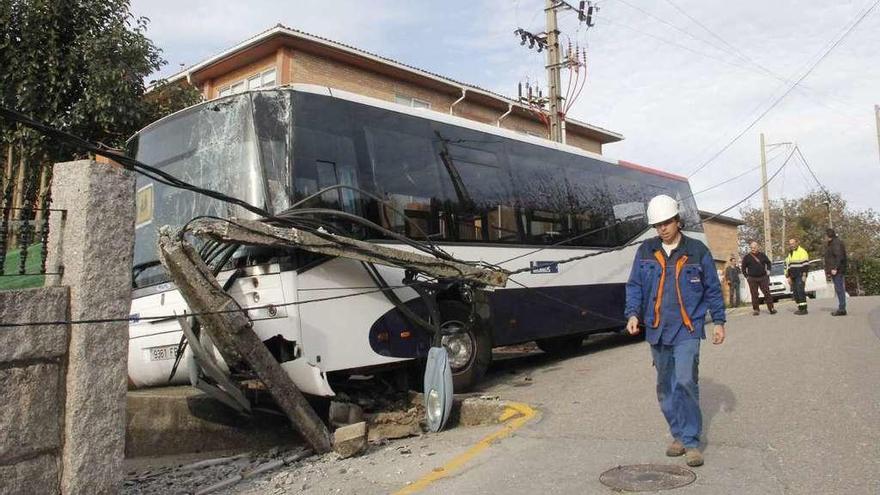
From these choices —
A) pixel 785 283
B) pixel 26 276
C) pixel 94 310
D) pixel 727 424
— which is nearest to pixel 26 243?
pixel 26 276

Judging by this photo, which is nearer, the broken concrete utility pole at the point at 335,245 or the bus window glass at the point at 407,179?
the broken concrete utility pole at the point at 335,245

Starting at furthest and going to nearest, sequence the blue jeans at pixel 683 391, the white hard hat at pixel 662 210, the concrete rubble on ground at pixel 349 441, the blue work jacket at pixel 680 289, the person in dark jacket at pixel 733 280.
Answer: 1. the person in dark jacket at pixel 733 280
2. the concrete rubble on ground at pixel 349 441
3. the white hard hat at pixel 662 210
4. the blue work jacket at pixel 680 289
5. the blue jeans at pixel 683 391

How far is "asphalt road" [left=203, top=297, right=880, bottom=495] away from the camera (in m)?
4.55

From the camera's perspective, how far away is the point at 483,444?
577 cm

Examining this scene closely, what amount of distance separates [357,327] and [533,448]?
2104 mm

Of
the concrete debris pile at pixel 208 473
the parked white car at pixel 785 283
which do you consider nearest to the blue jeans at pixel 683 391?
the concrete debris pile at pixel 208 473

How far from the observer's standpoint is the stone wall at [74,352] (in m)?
4.31

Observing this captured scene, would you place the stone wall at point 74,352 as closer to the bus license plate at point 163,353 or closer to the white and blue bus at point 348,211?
the white and blue bus at point 348,211

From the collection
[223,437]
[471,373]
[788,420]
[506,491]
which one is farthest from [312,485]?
[788,420]

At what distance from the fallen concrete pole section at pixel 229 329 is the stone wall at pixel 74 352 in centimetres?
62

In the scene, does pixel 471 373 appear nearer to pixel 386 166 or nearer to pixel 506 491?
pixel 386 166

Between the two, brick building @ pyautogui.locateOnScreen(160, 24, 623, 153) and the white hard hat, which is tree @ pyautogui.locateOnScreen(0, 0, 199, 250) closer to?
brick building @ pyautogui.locateOnScreen(160, 24, 623, 153)

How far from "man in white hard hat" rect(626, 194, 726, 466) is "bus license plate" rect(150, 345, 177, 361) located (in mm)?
4200

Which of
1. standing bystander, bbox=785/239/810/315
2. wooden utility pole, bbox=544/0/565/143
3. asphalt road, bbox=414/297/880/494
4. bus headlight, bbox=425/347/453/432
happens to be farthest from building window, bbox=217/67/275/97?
bus headlight, bbox=425/347/453/432
